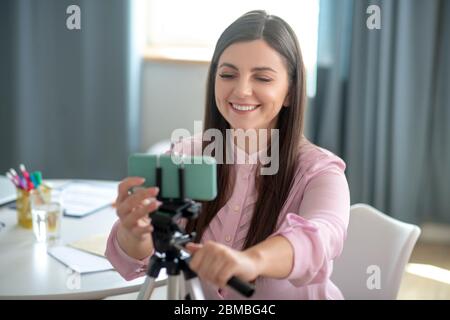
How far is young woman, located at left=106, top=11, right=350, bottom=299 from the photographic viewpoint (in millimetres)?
816

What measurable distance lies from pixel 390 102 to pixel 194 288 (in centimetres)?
216

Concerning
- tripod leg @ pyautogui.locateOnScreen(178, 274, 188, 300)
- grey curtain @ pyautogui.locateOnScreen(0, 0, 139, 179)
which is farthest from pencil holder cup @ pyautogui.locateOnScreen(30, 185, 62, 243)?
grey curtain @ pyautogui.locateOnScreen(0, 0, 139, 179)

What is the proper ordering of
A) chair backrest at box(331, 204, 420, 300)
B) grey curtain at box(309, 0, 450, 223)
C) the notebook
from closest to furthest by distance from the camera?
chair backrest at box(331, 204, 420, 300)
the notebook
grey curtain at box(309, 0, 450, 223)

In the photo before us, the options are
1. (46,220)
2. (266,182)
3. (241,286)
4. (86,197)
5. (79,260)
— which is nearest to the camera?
(241,286)

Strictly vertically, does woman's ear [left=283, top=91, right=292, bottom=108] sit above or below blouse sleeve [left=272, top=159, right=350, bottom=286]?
above

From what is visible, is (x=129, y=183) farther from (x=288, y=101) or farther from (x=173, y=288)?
(x=288, y=101)

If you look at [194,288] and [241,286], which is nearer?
[241,286]

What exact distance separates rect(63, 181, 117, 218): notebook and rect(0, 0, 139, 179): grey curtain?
3.51ft

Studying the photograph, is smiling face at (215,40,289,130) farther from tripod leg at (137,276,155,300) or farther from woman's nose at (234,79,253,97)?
tripod leg at (137,276,155,300)

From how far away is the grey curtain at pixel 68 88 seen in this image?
281 cm

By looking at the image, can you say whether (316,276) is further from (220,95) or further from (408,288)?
(408,288)

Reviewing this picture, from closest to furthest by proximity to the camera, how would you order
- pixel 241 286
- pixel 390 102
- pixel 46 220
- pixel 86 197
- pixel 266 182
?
pixel 241 286
pixel 266 182
pixel 46 220
pixel 86 197
pixel 390 102

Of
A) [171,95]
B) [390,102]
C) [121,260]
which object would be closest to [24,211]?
[121,260]

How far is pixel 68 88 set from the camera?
114 inches
